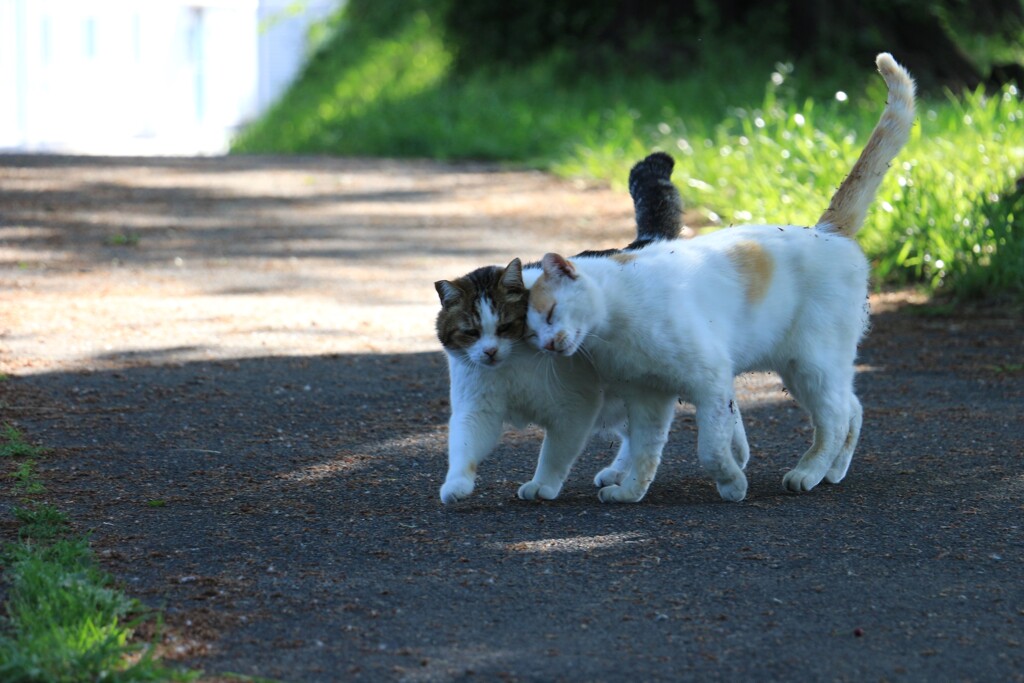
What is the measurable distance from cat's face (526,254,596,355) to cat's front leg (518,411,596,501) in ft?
1.16

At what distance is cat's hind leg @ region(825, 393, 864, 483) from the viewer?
15.3ft

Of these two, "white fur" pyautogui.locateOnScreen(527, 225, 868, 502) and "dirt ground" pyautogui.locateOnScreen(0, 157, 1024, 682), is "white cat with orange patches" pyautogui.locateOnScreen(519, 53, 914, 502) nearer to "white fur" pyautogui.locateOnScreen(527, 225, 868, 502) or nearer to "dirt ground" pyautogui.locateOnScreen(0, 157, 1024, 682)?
"white fur" pyautogui.locateOnScreen(527, 225, 868, 502)

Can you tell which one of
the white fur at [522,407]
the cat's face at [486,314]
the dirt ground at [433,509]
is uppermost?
the cat's face at [486,314]

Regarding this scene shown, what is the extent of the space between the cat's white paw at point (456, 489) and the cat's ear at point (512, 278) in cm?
63

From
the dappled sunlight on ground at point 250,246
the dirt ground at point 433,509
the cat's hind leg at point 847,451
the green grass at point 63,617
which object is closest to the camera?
the green grass at point 63,617

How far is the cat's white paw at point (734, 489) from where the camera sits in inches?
170

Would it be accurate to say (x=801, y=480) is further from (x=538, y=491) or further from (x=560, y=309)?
(x=560, y=309)

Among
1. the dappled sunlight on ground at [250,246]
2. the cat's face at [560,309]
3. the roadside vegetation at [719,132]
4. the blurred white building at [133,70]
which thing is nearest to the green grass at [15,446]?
the dappled sunlight on ground at [250,246]

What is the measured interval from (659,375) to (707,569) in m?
0.74

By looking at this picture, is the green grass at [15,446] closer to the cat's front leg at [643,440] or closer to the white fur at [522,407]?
the white fur at [522,407]

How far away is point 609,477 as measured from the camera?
186 inches

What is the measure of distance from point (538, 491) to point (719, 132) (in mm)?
8137

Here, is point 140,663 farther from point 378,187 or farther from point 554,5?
point 554,5

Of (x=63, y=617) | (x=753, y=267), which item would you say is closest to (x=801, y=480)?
(x=753, y=267)
